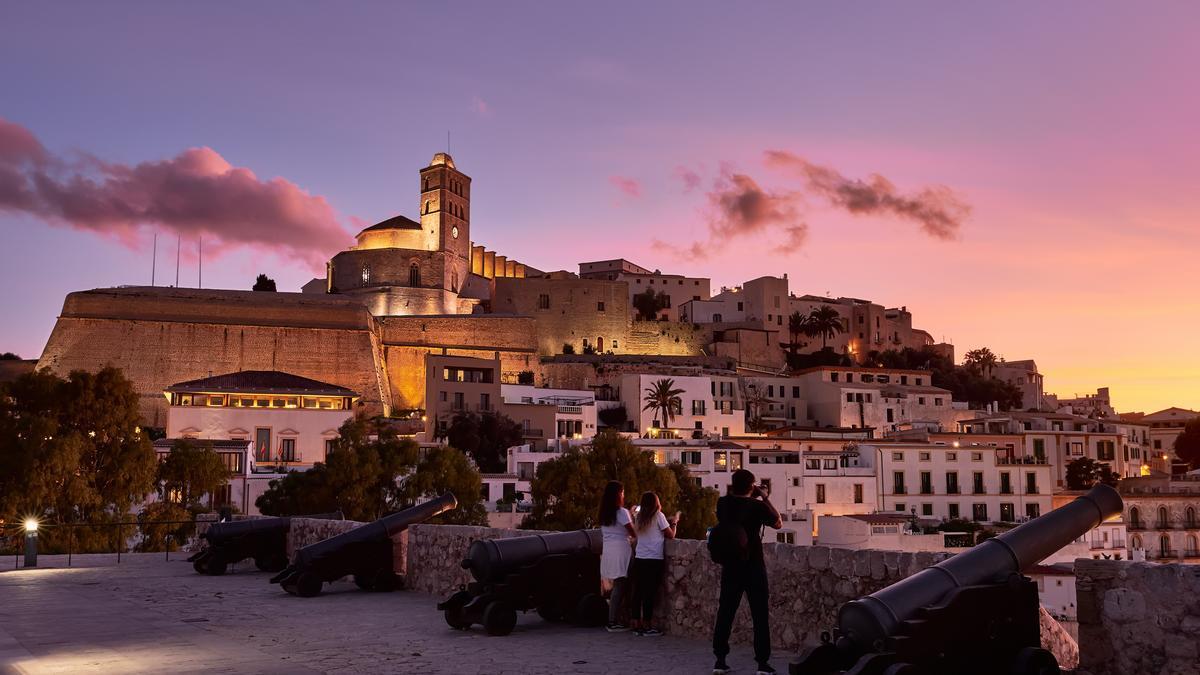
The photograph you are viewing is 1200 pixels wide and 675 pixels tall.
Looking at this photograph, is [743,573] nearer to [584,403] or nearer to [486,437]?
[486,437]

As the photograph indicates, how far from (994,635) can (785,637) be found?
2089mm

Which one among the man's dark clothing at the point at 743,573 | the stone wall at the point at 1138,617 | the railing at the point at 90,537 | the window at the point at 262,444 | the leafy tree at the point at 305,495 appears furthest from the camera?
the window at the point at 262,444

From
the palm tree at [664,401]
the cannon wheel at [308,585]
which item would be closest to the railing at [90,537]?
the cannon wheel at [308,585]

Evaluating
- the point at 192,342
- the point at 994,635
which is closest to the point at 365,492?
the point at 994,635

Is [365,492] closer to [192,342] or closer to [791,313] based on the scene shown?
[192,342]

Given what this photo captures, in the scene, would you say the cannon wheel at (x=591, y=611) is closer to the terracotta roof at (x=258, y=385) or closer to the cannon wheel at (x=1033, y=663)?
the cannon wheel at (x=1033, y=663)

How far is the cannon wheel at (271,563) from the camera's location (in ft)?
45.4

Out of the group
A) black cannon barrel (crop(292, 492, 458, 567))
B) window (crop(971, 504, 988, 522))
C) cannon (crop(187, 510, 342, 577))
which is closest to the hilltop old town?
window (crop(971, 504, 988, 522))

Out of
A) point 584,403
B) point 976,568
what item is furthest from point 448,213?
point 976,568

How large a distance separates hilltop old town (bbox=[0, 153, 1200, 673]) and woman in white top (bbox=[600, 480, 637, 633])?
48 cm

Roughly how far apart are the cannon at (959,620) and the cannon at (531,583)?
332cm

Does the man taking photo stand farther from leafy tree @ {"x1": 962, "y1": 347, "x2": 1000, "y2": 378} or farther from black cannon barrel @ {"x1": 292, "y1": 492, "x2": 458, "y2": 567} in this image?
leafy tree @ {"x1": 962, "y1": 347, "x2": 1000, "y2": 378}

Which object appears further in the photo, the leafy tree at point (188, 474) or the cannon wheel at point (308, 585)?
the leafy tree at point (188, 474)

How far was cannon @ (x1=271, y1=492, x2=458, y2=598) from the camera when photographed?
10.7 meters
